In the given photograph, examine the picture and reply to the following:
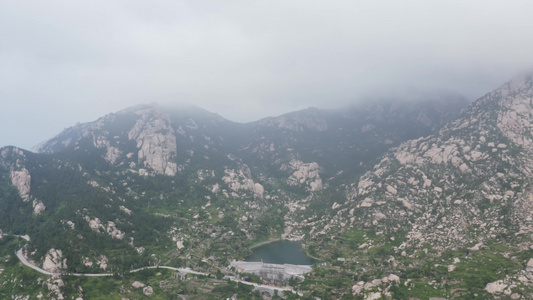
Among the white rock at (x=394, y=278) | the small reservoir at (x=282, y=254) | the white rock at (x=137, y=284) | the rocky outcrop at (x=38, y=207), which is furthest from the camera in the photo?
the rocky outcrop at (x=38, y=207)

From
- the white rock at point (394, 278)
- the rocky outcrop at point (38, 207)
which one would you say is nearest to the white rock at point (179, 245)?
the rocky outcrop at point (38, 207)

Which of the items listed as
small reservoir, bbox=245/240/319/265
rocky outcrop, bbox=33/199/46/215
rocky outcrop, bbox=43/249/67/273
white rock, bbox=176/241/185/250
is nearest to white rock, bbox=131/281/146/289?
rocky outcrop, bbox=43/249/67/273

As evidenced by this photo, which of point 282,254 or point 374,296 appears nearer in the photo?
point 374,296

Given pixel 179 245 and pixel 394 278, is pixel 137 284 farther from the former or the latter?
pixel 394 278

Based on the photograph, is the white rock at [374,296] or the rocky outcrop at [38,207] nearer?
the white rock at [374,296]

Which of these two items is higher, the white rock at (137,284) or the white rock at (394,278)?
the white rock at (137,284)

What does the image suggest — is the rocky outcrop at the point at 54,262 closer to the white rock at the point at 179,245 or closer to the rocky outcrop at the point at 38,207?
the white rock at the point at 179,245

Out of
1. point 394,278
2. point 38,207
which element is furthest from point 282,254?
point 38,207

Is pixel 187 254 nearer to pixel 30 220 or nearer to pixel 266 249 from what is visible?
pixel 266 249

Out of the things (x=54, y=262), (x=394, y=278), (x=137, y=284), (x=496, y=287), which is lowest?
(x=394, y=278)
